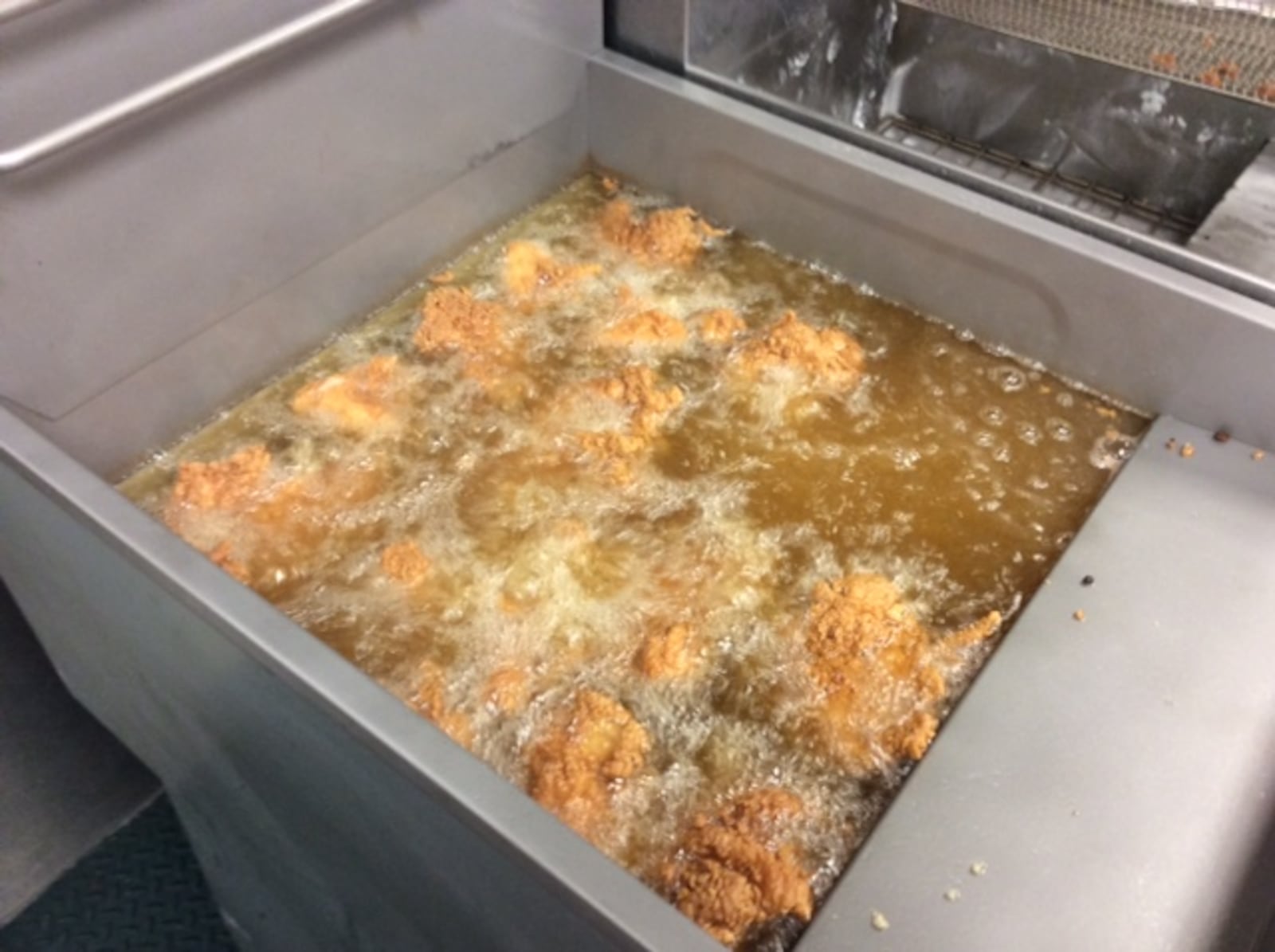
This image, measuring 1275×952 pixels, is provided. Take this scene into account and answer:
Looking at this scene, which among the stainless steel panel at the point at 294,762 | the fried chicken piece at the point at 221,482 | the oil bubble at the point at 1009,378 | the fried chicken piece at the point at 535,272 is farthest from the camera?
the fried chicken piece at the point at 535,272

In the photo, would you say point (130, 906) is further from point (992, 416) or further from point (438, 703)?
point (992, 416)

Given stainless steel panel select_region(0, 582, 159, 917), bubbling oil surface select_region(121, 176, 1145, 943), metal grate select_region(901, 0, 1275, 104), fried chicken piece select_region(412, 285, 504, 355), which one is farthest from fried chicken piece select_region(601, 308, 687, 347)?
stainless steel panel select_region(0, 582, 159, 917)

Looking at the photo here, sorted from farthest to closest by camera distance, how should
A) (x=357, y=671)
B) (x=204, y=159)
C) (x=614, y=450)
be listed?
(x=614, y=450) → (x=204, y=159) → (x=357, y=671)

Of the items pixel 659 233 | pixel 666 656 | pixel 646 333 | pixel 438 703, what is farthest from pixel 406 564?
pixel 659 233

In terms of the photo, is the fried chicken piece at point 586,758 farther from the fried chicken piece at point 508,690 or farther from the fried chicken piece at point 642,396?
the fried chicken piece at point 642,396

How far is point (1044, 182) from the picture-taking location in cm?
129

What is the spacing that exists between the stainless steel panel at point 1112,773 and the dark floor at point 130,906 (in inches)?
34.5

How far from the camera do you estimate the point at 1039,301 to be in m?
1.08

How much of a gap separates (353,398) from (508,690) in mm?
373

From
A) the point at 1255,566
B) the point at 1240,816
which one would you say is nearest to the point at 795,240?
the point at 1255,566

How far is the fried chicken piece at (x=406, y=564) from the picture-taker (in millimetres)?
928

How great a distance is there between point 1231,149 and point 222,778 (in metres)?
1.18

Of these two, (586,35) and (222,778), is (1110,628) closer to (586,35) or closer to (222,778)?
(222,778)

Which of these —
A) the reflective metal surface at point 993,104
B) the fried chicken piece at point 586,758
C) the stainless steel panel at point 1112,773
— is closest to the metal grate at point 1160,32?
the reflective metal surface at point 993,104
